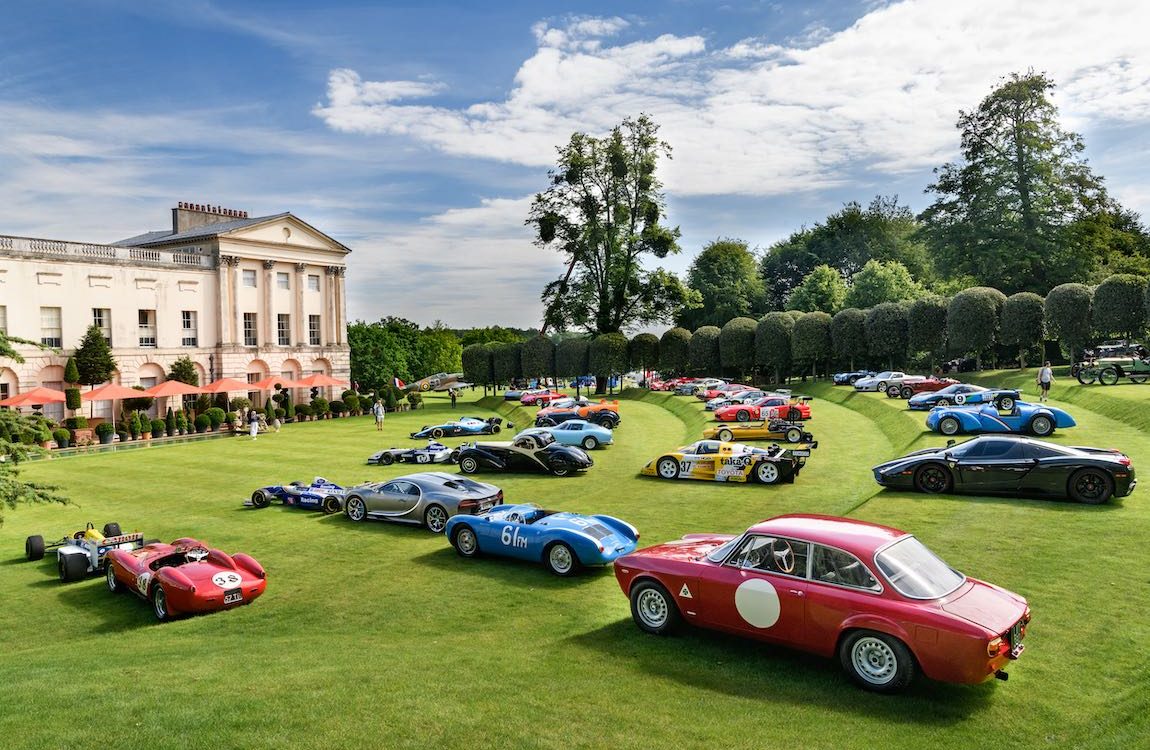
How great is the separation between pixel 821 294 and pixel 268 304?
168 ft

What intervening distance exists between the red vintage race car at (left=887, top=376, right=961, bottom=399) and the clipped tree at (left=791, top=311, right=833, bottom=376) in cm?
1592

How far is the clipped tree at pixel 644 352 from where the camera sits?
62781mm

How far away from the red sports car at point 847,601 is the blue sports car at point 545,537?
3245 mm

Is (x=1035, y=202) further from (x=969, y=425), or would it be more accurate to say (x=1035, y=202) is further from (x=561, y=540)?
(x=561, y=540)

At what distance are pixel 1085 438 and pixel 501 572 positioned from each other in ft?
61.9

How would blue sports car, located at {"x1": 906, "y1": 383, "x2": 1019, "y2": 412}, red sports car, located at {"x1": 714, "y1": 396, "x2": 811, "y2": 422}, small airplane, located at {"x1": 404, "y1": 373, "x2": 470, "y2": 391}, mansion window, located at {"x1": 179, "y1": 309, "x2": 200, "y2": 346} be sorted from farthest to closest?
small airplane, located at {"x1": 404, "y1": 373, "x2": 470, "y2": 391}, mansion window, located at {"x1": 179, "y1": 309, "x2": 200, "y2": 346}, red sports car, located at {"x1": 714, "y1": 396, "x2": 811, "y2": 422}, blue sports car, located at {"x1": 906, "y1": 383, "x2": 1019, "y2": 412}

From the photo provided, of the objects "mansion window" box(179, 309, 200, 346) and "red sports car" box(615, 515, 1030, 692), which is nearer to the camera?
"red sports car" box(615, 515, 1030, 692)

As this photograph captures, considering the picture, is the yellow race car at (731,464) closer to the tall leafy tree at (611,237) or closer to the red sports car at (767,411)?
the red sports car at (767,411)

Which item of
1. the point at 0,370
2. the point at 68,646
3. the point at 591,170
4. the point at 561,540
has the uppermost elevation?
the point at 591,170

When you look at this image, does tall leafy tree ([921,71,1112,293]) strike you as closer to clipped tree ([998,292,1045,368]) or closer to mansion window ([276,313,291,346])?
clipped tree ([998,292,1045,368])

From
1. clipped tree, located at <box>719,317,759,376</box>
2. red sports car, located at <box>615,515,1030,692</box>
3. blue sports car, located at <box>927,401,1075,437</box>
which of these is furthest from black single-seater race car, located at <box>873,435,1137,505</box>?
clipped tree, located at <box>719,317,759,376</box>

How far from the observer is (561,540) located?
533 inches

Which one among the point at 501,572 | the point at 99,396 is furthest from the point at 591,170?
the point at 501,572

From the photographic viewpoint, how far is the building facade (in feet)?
156
